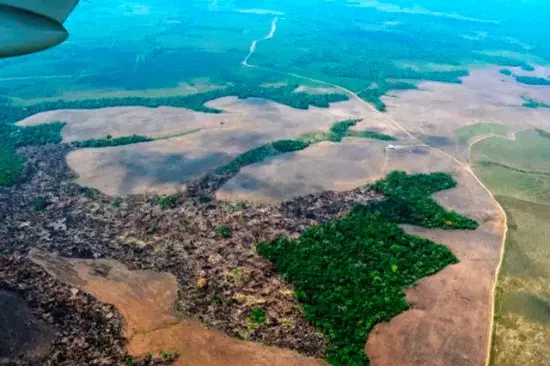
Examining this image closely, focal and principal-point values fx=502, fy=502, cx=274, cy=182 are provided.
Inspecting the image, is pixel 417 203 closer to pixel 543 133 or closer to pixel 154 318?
pixel 154 318

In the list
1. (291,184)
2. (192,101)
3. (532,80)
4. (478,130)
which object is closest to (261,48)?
(192,101)

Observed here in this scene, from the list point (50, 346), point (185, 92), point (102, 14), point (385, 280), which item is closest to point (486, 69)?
point (185, 92)

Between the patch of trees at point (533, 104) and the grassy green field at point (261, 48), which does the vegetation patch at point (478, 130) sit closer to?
the grassy green field at point (261, 48)

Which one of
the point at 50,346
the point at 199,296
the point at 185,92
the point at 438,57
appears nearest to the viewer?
the point at 50,346

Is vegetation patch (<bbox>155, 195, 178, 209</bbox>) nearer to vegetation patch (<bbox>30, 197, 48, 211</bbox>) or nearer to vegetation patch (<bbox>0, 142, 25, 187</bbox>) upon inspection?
vegetation patch (<bbox>30, 197, 48, 211</bbox>)

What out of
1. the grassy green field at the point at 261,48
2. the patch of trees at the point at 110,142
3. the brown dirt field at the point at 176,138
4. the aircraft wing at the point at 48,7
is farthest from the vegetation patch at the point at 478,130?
the aircraft wing at the point at 48,7

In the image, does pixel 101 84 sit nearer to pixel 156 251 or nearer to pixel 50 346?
pixel 156 251

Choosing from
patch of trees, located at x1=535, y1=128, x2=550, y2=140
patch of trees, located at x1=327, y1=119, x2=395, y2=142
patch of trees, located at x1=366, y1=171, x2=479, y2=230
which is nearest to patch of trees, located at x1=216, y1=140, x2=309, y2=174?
patch of trees, located at x1=327, y1=119, x2=395, y2=142
